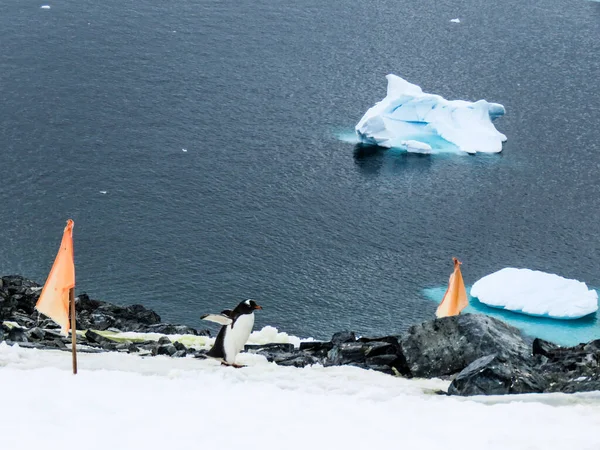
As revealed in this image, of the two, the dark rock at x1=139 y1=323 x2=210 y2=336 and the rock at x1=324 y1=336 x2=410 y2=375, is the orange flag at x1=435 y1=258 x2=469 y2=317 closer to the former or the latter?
the rock at x1=324 y1=336 x2=410 y2=375

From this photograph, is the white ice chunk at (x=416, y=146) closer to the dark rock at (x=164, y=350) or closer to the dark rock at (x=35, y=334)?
the dark rock at (x=35, y=334)

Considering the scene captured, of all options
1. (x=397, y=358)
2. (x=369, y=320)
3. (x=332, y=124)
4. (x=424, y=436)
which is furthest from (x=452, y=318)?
(x=332, y=124)

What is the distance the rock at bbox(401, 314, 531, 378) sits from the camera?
2067 cm

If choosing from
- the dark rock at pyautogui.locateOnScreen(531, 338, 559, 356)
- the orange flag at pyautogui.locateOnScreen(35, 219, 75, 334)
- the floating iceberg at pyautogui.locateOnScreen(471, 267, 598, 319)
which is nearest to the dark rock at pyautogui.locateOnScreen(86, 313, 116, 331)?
the orange flag at pyautogui.locateOnScreen(35, 219, 75, 334)

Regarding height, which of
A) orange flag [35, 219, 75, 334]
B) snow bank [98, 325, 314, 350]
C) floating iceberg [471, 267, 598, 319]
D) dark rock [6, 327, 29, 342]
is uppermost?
orange flag [35, 219, 75, 334]

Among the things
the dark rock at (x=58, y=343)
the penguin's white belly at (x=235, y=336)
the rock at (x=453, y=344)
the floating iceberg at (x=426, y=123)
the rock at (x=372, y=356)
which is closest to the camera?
the penguin's white belly at (x=235, y=336)

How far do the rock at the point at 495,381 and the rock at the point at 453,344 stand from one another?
271cm

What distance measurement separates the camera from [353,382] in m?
18.3

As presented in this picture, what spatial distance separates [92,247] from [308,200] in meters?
14.9

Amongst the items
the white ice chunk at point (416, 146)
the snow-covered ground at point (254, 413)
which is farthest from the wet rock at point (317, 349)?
the white ice chunk at point (416, 146)

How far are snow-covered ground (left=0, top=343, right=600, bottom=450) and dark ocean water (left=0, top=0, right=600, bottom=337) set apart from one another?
2857 cm

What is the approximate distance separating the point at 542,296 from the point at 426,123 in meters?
25.7

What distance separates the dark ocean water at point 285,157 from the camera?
5144 centimetres

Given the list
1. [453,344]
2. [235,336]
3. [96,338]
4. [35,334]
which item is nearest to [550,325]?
[453,344]
